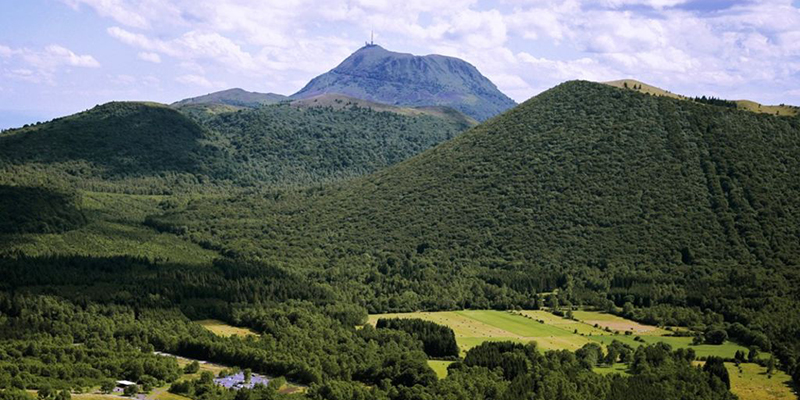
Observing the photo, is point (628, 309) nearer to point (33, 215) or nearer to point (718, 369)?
point (718, 369)

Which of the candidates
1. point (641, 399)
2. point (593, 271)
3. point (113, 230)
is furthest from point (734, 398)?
point (113, 230)

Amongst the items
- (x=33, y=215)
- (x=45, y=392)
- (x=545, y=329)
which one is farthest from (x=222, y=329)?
(x=33, y=215)

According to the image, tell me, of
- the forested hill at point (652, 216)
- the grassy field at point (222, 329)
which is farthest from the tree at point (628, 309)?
the grassy field at point (222, 329)

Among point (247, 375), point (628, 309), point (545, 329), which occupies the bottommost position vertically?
point (247, 375)

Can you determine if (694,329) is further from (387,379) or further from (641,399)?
(387,379)

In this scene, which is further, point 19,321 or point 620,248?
point 620,248

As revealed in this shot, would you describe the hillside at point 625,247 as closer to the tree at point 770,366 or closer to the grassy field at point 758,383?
the tree at point 770,366
